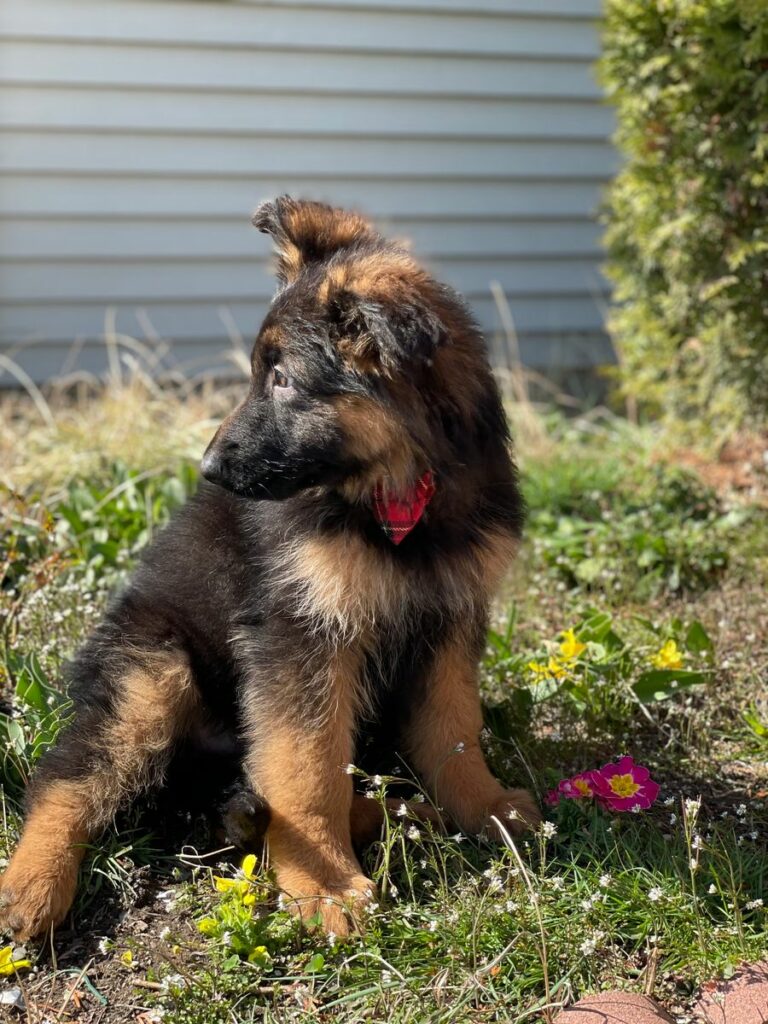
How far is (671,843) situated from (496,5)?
733 cm

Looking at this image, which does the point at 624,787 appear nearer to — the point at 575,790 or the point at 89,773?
the point at 575,790

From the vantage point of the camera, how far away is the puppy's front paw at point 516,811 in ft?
10.4

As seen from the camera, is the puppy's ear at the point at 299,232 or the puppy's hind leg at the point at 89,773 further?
the puppy's ear at the point at 299,232

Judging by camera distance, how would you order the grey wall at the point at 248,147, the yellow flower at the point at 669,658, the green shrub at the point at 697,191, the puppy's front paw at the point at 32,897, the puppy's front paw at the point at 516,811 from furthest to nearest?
the grey wall at the point at 248,147 < the green shrub at the point at 697,191 < the yellow flower at the point at 669,658 < the puppy's front paw at the point at 516,811 < the puppy's front paw at the point at 32,897

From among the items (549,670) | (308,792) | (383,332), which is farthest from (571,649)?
(383,332)

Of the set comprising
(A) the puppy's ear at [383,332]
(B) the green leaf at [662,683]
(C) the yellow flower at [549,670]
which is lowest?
(B) the green leaf at [662,683]

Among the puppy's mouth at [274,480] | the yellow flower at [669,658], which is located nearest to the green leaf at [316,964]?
the puppy's mouth at [274,480]

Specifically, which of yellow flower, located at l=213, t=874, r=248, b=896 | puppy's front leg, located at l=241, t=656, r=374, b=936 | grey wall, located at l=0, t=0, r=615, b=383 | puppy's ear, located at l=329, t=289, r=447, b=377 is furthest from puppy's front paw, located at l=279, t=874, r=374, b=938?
grey wall, located at l=0, t=0, r=615, b=383

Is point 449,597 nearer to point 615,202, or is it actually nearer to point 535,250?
point 615,202

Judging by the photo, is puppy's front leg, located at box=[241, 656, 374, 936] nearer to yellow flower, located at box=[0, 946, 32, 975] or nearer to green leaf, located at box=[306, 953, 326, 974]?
green leaf, located at box=[306, 953, 326, 974]

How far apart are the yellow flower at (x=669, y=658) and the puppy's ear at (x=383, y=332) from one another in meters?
1.72

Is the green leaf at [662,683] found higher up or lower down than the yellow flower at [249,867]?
higher up

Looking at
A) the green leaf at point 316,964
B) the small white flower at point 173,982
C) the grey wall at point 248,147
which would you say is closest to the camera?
the small white flower at point 173,982

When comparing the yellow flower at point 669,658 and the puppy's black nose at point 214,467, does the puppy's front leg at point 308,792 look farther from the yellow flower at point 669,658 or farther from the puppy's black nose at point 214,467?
the yellow flower at point 669,658
